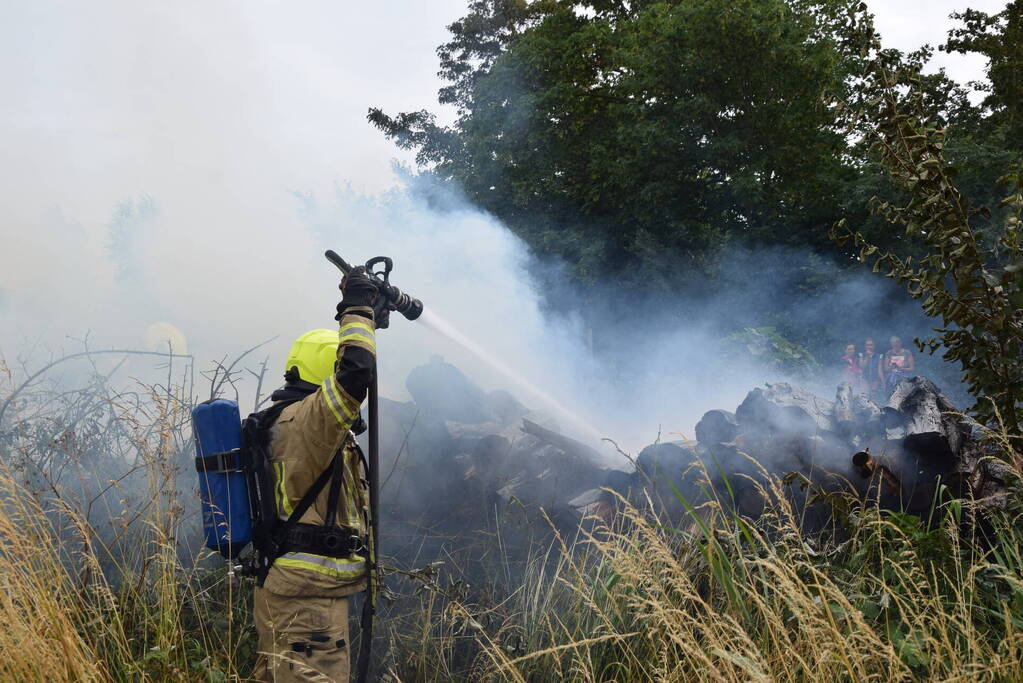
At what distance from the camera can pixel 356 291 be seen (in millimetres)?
3289

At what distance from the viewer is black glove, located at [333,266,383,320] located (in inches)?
129

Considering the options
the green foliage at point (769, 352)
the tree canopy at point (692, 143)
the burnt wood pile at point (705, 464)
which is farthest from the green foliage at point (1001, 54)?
the burnt wood pile at point (705, 464)

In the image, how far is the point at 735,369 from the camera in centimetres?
1219

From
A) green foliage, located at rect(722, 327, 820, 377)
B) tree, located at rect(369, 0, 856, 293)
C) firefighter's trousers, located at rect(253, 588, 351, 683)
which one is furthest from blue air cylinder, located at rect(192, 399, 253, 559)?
tree, located at rect(369, 0, 856, 293)

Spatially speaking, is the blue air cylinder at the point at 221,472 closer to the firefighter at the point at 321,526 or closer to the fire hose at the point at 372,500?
the firefighter at the point at 321,526

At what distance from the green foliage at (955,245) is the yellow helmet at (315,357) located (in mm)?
2387

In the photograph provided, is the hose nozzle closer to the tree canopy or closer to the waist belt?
the waist belt

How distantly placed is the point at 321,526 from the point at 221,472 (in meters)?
0.42

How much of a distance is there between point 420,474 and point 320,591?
7.08 feet

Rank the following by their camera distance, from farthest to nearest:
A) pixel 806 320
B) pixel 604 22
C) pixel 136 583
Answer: pixel 604 22 < pixel 806 320 < pixel 136 583

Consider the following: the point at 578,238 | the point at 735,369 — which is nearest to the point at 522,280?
the point at 578,238

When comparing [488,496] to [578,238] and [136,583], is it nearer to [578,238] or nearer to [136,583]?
[136,583]

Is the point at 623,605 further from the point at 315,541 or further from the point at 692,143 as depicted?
the point at 692,143

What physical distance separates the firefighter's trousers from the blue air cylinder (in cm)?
28
